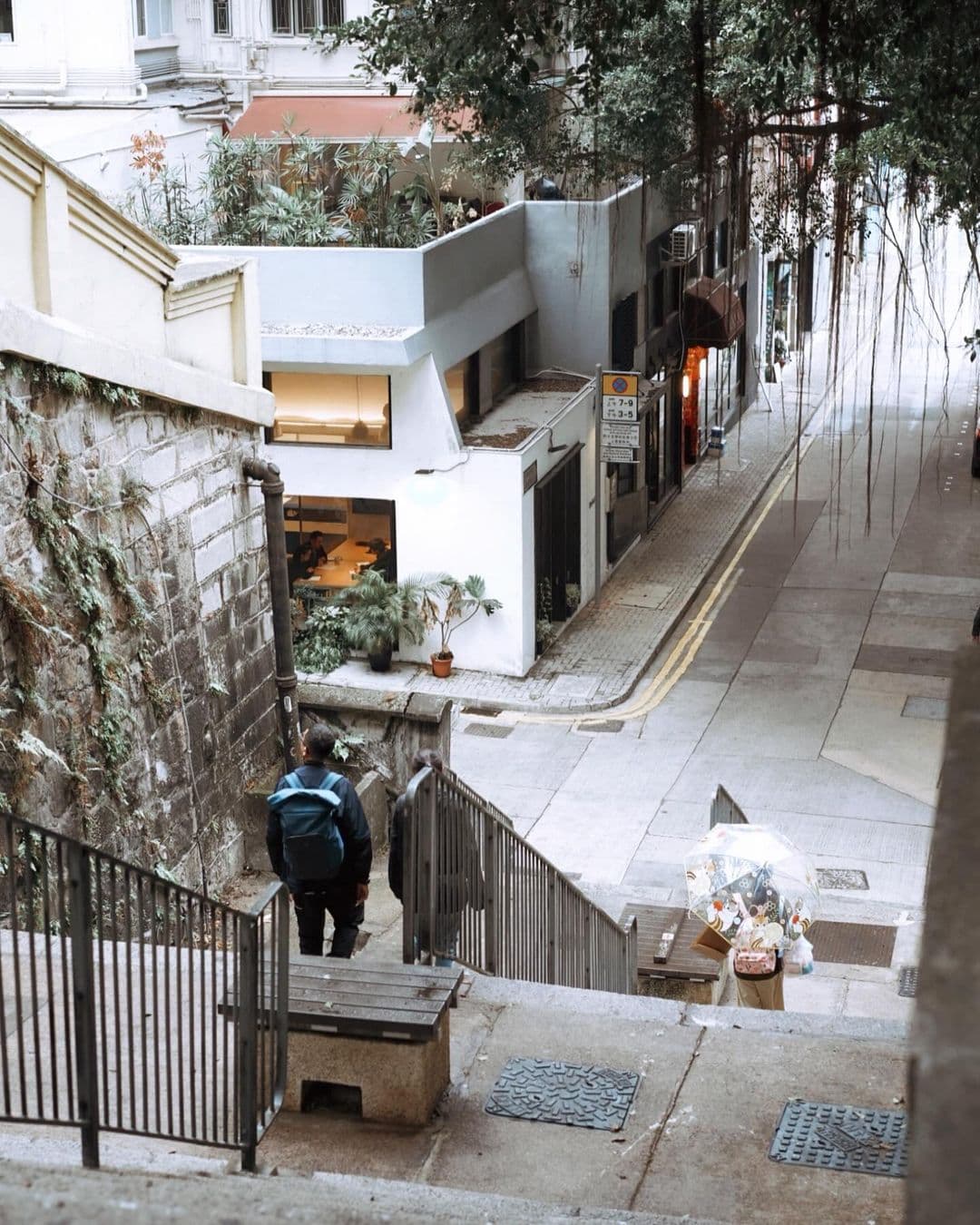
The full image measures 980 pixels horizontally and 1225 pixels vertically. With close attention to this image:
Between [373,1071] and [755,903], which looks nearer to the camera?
A: [373,1071]

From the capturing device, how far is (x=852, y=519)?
1086 inches

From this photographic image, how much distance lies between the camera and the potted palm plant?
19.5 metres

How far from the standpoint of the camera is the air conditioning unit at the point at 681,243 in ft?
89.5

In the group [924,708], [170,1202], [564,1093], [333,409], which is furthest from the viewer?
[333,409]

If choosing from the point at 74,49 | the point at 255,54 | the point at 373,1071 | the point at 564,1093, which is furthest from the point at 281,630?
the point at 255,54

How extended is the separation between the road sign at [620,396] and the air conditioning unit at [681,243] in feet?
19.3

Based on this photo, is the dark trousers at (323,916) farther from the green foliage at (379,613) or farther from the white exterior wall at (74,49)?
the white exterior wall at (74,49)

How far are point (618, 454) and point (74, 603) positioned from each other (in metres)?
13.7

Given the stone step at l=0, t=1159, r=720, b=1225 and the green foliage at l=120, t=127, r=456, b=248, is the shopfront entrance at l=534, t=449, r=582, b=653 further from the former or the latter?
the stone step at l=0, t=1159, r=720, b=1225

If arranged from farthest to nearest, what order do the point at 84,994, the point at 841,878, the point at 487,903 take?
the point at 841,878 → the point at 487,903 → the point at 84,994

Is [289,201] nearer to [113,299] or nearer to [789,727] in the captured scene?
[789,727]

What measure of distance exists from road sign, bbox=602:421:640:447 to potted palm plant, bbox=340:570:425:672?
156 inches

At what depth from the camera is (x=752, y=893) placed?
384 inches

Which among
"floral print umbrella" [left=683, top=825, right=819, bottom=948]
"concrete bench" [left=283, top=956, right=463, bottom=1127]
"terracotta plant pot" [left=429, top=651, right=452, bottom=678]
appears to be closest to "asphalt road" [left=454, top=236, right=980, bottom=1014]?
"terracotta plant pot" [left=429, top=651, right=452, bottom=678]
